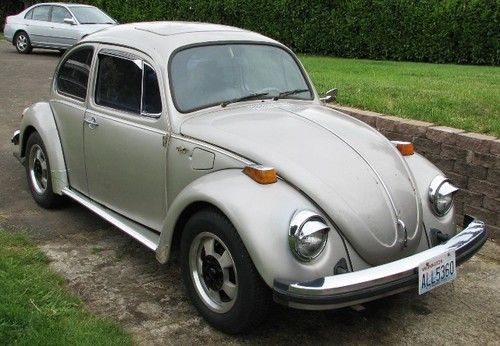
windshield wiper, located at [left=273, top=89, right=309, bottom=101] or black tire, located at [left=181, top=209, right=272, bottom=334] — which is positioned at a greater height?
windshield wiper, located at [left=273, top=89, right=309, bottom=101]

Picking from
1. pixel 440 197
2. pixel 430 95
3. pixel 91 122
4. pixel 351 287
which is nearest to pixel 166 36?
pixel 91 122

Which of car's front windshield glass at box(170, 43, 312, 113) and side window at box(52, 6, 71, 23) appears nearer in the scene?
car's front windshield glass at box(170, 43, 312, 113)

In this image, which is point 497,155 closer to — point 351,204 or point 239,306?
point 351,204

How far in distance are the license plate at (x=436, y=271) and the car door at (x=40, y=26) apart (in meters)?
14.7

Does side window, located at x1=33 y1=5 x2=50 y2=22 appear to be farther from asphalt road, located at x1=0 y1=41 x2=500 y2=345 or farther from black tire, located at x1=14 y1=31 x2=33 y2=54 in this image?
asphalt road, located at x1=0 y1=41 x2=500 y2=345

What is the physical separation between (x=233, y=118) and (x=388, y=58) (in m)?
11.2

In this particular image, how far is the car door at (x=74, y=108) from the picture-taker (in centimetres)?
480

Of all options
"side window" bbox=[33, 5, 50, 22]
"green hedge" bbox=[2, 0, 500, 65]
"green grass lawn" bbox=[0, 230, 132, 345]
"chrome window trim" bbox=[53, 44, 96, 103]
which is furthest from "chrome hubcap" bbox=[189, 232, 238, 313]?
"side window" bbox=[33, 5, 50, 22]

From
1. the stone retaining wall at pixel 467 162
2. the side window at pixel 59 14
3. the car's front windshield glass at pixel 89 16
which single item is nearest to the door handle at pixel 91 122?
the stone retaining wall at pixel 467 162

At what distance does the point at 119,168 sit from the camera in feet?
14.2

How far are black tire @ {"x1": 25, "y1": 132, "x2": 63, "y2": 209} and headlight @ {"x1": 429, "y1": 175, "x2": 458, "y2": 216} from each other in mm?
3250

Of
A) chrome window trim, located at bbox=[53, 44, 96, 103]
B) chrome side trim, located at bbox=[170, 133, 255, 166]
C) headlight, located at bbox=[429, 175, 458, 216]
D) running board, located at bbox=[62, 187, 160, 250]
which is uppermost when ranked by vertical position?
chrome window trim, located at bbox=[53, 44, 96, 103]

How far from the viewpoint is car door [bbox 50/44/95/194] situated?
4805mm

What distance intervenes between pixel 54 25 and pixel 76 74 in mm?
11591
